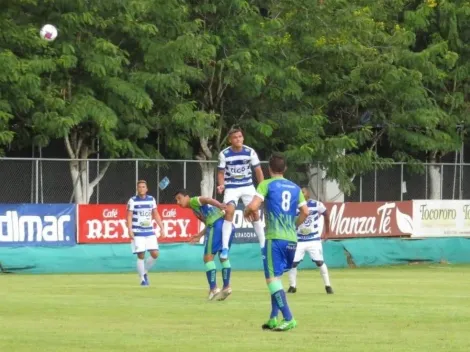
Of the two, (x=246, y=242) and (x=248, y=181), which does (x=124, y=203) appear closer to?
(x=246, y=242)

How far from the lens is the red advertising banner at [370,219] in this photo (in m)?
38.4

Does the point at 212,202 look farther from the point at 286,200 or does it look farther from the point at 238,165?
the point at 286,200

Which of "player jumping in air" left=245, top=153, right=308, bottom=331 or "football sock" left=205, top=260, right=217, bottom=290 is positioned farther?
"football sock" left=205, top=260, right=217, bottom=290

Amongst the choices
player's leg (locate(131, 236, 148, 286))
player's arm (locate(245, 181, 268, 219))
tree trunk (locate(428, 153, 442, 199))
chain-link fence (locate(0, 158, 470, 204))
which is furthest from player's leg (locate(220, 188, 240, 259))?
tree trunk (locate(428, 153, 442, 199))

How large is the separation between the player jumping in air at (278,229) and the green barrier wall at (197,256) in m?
17.9

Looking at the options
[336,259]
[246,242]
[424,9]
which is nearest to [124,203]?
[246,242]

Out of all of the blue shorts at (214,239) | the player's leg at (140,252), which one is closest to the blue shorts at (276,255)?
the blue shorts at (214,239)

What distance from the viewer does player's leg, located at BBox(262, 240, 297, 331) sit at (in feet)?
48.0

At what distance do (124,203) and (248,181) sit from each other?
15.3 metres

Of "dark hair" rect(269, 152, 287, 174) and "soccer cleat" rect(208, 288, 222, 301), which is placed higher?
"dark hair" rect(269, 152, 287, 174)

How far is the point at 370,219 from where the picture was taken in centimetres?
3922

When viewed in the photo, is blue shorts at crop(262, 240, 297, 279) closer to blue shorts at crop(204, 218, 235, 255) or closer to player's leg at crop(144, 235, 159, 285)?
blue shorts at crop(204, 218, 235, 255)

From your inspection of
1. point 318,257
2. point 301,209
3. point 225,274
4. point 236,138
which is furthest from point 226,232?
point 301,209

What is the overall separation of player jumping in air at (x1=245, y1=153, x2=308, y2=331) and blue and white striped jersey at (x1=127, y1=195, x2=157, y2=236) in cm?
1167
